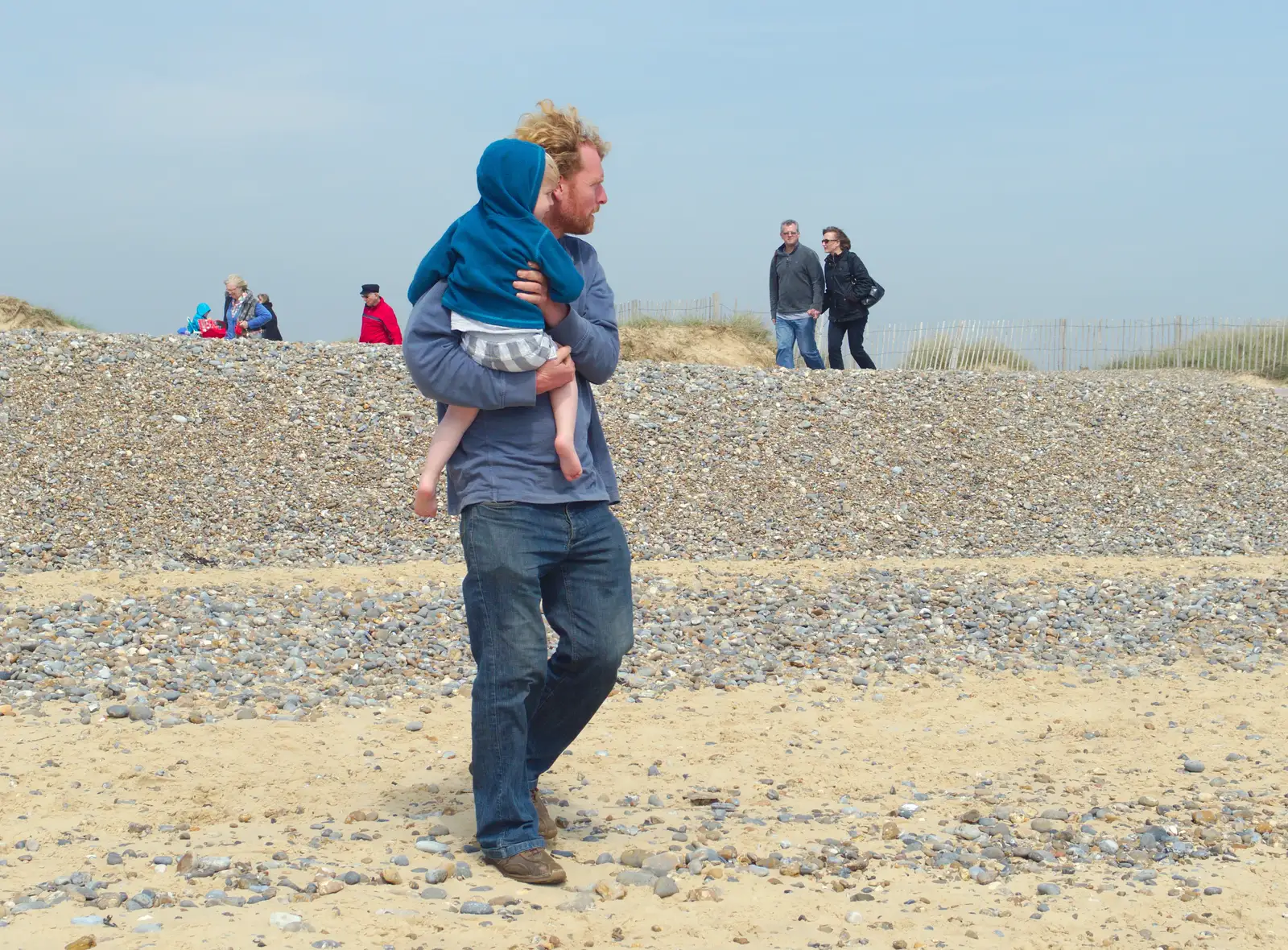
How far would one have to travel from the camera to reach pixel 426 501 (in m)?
3.40

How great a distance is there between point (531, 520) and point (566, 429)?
255mm

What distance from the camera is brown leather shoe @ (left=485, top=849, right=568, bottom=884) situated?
332 cm

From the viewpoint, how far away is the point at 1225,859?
3.68 metres

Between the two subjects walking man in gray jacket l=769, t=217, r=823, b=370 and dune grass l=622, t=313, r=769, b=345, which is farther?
dune grass l=622, t=313, r=769, b=345

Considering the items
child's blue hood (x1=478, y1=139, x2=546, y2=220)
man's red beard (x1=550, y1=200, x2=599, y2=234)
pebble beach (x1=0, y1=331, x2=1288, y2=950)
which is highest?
child's blue hood (x1=478, y1=139, x2=546, y2=220)

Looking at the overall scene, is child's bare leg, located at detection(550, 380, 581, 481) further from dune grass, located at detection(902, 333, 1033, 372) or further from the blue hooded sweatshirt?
dune grass, located at detection(902, 333, 1033, 372)

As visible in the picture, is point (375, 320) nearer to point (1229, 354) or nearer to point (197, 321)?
point (197, 321)

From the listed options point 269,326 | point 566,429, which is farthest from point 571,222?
point 269,326

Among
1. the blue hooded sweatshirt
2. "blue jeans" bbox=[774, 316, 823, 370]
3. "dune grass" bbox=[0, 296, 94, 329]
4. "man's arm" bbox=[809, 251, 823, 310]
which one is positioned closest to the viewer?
the blue hooded sweatshirt

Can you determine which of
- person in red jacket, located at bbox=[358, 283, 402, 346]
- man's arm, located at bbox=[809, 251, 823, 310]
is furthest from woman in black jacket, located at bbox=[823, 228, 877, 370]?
person in red jacket, located at bbox=[358, 283, 402, 346]

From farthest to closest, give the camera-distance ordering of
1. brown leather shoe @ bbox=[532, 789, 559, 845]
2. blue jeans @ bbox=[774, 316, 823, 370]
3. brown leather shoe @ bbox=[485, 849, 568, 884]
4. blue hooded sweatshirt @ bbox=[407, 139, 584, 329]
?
blue jeans @ bbox=[774, 316, 823, 370] → brown leather shoe @ bbox=[532, 789, 559, 845] → brown leather shoe @ bbox=[485, 849, 568, 884] → blue hooded sweatshirt @ bbox=[407, 139, 584, 329]

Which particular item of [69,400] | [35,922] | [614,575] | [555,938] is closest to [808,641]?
[614,575]

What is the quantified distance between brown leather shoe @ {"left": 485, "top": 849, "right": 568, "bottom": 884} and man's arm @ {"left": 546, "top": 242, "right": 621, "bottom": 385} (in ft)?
4.19

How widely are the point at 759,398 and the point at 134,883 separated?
10910mm
